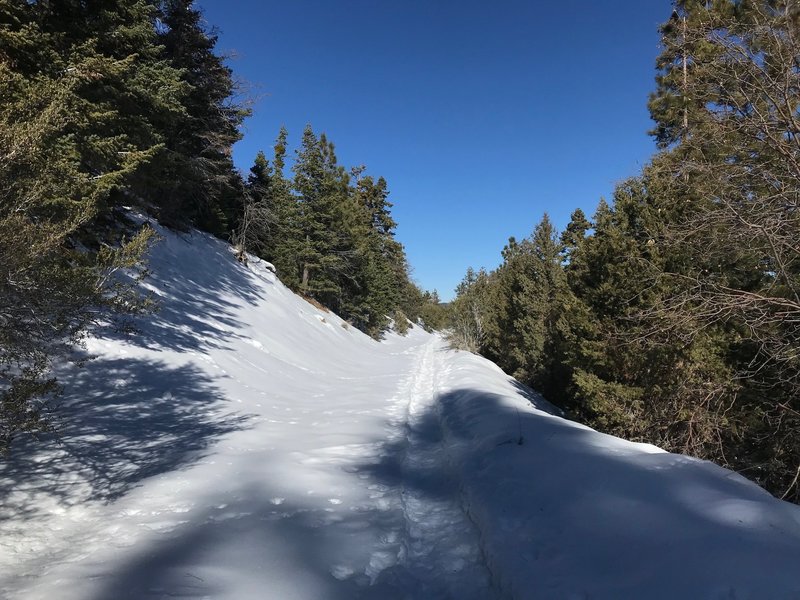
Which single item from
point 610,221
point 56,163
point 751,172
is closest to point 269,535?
point 56,163

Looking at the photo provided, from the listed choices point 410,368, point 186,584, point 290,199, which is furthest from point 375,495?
point 290,199

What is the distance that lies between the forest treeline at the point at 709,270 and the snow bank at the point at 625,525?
98.2 inches

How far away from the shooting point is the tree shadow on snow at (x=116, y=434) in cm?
455

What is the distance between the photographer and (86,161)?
7.70m

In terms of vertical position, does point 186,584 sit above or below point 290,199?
below

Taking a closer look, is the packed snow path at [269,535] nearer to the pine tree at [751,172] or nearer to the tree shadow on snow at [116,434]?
the tree shadow on snow at [116,434]

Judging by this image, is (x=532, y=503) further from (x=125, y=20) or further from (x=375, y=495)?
(x=125, y=20)

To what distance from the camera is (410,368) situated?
2002cm

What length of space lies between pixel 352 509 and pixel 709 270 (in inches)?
368

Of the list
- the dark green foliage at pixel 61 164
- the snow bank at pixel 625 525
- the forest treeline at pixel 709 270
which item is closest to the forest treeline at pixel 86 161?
the dark green foliage at pixel 61 164

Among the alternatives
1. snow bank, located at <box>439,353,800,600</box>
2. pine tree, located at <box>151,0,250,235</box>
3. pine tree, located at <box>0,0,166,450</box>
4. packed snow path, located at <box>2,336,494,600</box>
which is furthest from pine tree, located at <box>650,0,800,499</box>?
pine tree, located at <box>151,0,250,235</box>

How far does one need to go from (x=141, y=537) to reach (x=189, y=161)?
13668 millimetres

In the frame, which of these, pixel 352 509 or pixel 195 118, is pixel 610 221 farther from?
pixel 195 118

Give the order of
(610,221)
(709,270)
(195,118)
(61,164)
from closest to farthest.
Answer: (61,164), (709,270), (610,221), (195,118)
